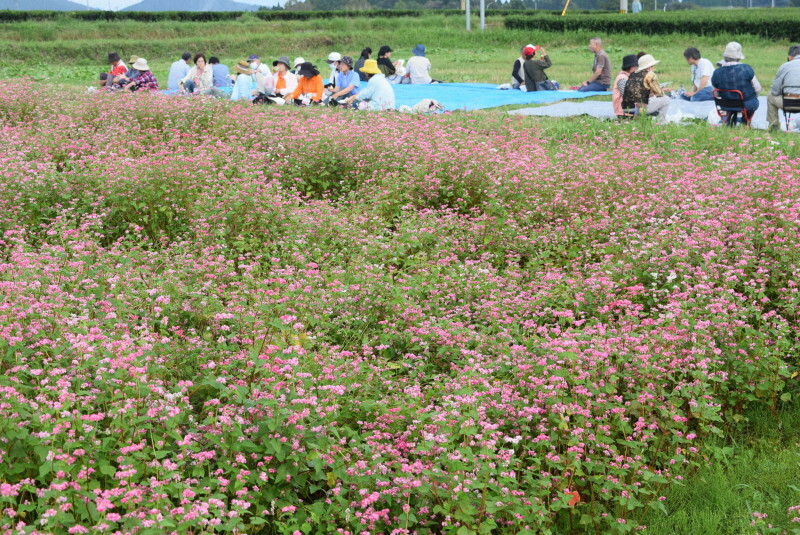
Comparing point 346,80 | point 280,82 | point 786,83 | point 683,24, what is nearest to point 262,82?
point 280,82

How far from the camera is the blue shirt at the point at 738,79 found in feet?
37.7

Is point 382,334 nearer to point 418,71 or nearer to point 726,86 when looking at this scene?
point 726,86

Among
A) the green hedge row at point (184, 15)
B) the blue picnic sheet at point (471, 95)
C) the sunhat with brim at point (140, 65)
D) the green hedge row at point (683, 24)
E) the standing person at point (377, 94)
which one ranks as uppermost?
the green hedge row at point (184, 15)

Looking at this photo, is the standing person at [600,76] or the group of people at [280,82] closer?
the group of people at [280,82]

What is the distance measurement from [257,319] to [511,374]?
141 centimetres

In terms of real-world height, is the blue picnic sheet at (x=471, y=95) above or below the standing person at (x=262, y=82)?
below

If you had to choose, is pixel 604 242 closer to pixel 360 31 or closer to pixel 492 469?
pixel 492 469

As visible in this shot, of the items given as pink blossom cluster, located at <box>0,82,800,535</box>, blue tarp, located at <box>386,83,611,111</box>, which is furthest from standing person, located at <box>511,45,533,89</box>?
pink blossom cluster, located at <box>0,82,800,535</box>

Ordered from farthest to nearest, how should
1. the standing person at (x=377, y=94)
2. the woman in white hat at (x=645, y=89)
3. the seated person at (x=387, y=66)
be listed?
the seated person at (x=387, y=66) < the standing person at (x=377, y=94) < the woman in white hat at (x=645, y=89)

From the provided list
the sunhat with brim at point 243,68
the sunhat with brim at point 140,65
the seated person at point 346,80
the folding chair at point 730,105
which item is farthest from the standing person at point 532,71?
the sunhat with brim at point 140,65

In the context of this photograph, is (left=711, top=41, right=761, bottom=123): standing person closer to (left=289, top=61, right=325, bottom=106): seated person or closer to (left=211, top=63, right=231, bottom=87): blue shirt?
(left=289, top=61, right=325, bottom=106): seated person

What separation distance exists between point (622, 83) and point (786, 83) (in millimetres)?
2257

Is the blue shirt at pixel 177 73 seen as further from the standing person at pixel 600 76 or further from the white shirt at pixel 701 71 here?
the white shirt at pixel 701 71

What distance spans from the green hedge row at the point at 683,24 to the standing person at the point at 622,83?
73.0 feet
